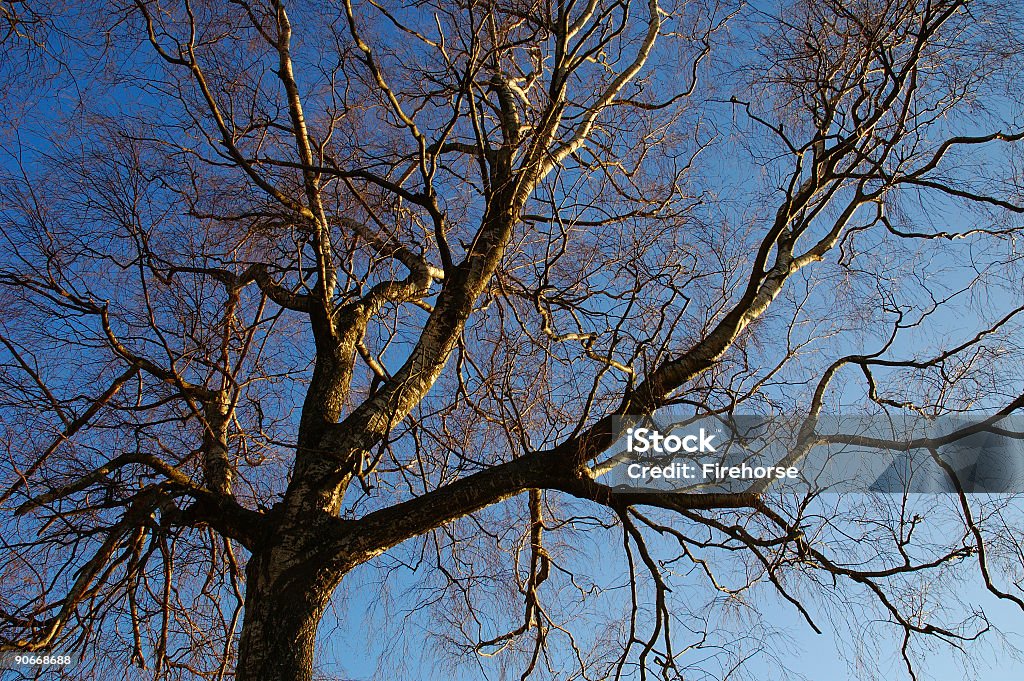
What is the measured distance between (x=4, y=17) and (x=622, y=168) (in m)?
3.22

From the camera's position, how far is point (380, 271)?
4.74m

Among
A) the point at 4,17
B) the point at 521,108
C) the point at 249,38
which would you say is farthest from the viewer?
the point at 521,108

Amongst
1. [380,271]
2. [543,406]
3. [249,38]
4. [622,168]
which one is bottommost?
[543,406]

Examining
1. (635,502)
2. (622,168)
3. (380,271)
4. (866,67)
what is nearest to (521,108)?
(622,168)

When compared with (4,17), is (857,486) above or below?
below

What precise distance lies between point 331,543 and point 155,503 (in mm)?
780

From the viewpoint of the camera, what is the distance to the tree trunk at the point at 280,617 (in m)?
3.12

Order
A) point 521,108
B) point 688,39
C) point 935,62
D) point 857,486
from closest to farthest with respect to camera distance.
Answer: point 857,486
point 935,62
point 688,39
point 521,108

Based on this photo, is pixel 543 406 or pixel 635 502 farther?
pixel 543 406

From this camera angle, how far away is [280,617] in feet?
10.5

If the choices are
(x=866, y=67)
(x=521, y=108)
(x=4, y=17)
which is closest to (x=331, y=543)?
(x=4, y=17)

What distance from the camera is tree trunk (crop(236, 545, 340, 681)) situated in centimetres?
312

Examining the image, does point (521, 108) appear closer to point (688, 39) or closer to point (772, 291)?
point (688, 39)

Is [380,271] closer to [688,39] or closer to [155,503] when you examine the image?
[155,503]
